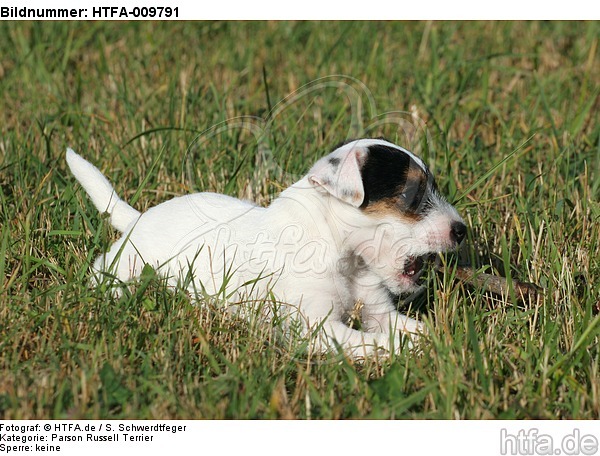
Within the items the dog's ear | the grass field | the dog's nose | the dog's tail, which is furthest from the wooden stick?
the dog's tail

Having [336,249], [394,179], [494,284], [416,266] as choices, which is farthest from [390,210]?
[494,284]

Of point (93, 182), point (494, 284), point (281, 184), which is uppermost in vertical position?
point (281, 184)

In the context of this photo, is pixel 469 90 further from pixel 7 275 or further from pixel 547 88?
pixel 7 275

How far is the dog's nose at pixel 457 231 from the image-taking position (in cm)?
381

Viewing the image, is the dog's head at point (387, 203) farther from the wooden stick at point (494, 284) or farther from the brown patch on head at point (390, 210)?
the wooden stick at point (494, 284)

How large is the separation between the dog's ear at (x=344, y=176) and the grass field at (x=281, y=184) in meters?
0.60

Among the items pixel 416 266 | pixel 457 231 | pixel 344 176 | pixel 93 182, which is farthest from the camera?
pixel 93 182

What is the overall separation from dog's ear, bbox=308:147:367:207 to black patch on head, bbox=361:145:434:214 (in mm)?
59

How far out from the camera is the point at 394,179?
3.72m

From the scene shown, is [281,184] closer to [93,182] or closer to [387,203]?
[93,182]

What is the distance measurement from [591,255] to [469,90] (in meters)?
2.60

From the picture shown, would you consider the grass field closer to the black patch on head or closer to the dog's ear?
the black patch on head

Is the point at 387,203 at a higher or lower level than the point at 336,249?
higher

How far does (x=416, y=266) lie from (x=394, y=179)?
0.50 m
